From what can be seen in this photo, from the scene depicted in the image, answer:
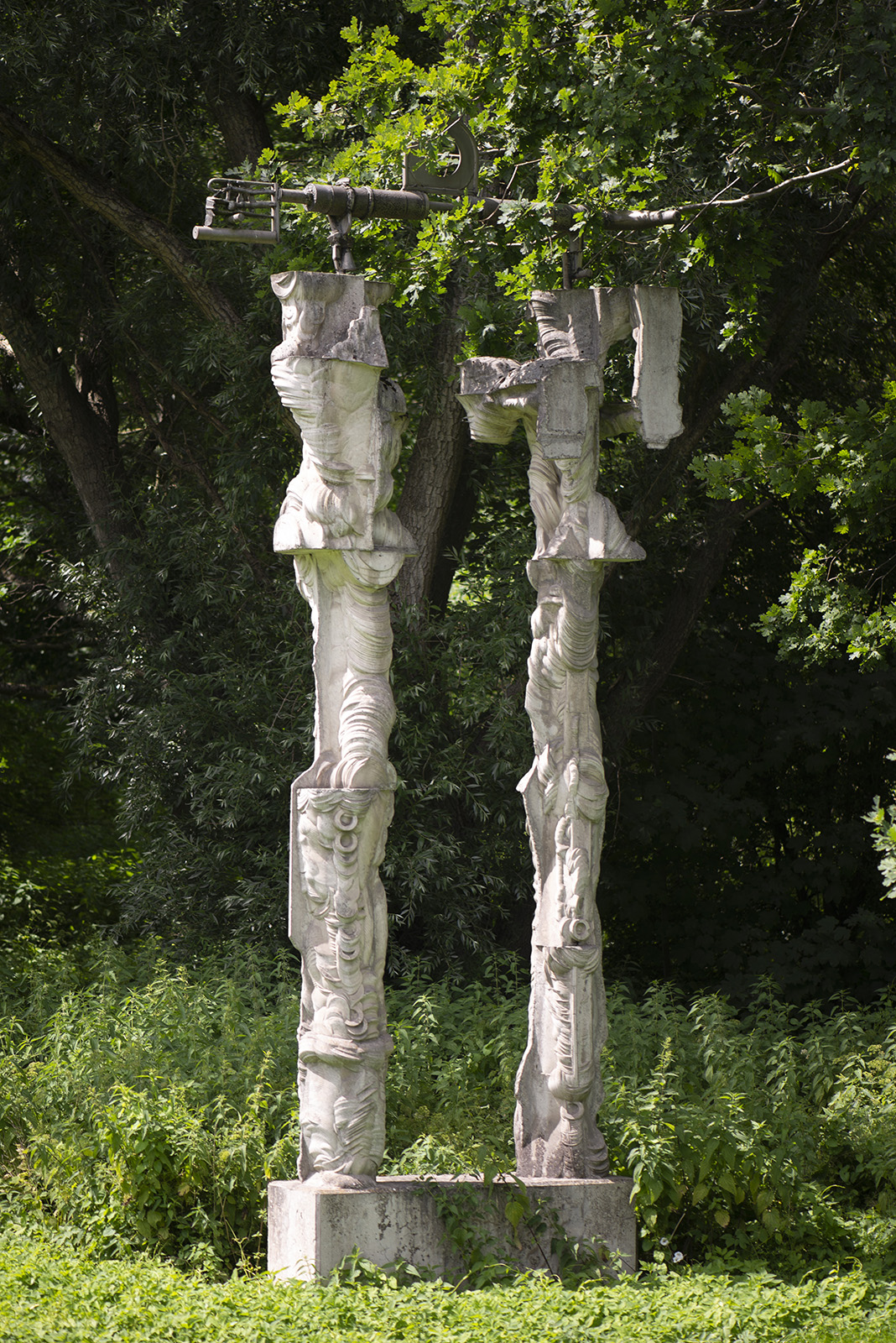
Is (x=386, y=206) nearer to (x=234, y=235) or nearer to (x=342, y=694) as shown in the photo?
(x=234, y=235)

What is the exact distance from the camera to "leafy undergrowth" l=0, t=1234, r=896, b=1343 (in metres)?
4.98

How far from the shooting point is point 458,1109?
6.94 metres

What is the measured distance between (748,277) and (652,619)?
4.22 meters

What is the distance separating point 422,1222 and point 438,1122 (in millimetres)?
1173

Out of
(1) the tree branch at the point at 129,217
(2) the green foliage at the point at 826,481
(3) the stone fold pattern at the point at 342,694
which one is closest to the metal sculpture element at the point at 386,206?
(3) the stone fold pattern at the point at 342,694

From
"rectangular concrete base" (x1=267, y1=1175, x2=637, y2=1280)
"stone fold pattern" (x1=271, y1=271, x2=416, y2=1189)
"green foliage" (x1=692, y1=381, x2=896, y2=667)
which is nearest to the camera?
"rectangular concrete base" (x1=267, y1=1175, x2=637, y2=1280)

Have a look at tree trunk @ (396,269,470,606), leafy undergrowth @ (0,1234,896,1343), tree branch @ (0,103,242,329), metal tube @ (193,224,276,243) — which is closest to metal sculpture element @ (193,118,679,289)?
metal tube @ (193,224,276,243)

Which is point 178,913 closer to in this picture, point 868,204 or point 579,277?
point 579,277

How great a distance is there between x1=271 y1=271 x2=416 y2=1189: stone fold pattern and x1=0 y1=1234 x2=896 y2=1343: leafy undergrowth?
23.5 inches

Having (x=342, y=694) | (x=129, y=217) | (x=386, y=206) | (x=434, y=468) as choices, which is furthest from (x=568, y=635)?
(x=129, y=217)

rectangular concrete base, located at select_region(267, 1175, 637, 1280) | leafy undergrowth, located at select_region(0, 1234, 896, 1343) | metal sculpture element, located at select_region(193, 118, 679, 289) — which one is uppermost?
metal sculpture element, located at select_region(193, 118, 679, 289)

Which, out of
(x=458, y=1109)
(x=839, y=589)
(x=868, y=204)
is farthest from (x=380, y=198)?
(x=868, y=204)

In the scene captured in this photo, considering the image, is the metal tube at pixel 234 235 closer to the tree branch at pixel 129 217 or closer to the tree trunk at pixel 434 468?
the tree trunk at pixel 434 468

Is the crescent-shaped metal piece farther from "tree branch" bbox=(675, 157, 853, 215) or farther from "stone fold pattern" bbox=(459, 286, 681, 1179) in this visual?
"tree branch" bbox=(675, 157, 853, 215)
